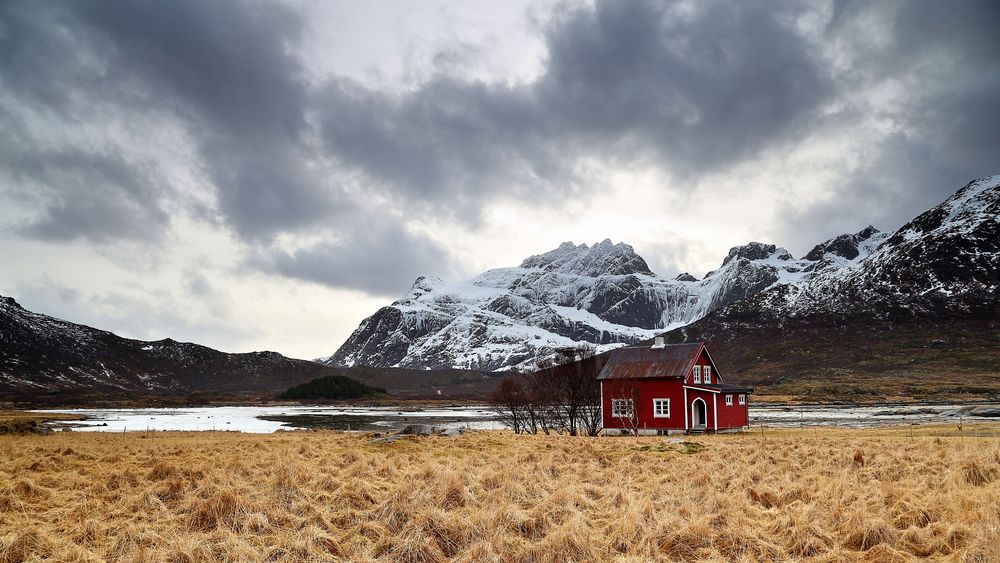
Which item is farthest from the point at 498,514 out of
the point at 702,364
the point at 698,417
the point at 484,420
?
the point at 484,420

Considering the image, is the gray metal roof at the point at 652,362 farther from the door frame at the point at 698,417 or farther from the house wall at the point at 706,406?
the door frame at the point at 698,417

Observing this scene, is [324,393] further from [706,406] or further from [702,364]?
[706,406]

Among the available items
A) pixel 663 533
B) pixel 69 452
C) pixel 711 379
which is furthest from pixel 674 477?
pixel 711 379

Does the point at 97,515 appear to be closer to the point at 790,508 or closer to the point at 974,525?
the point at 790,508

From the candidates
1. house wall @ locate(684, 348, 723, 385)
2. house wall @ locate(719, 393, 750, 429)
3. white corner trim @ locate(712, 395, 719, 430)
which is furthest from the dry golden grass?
house wall @ locate(719, 393, 750, 429)

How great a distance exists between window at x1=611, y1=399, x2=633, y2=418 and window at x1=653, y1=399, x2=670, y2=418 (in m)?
1.82

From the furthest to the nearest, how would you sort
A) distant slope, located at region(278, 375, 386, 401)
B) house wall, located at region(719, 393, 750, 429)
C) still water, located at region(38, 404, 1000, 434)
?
distant slope, located at region(278, 375, 386, 401)
still water, located at region(38, 404, 1000, 434)
house wall, located at region(719, 393, 750, 429)

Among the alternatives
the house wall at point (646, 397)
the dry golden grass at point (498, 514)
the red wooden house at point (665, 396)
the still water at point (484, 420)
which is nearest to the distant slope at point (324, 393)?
the still water at point (484, 420)

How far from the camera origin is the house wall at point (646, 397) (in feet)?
154

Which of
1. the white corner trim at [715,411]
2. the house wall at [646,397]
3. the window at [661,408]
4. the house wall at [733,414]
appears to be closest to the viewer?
the house wall at [646,397]

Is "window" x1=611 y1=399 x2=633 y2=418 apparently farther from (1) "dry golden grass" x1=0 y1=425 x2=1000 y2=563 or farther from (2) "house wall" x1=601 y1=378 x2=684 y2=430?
(1) "dry golden grass" x1=0 y1=425 x2=1000 y2=563

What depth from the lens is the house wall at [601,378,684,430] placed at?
46.8m

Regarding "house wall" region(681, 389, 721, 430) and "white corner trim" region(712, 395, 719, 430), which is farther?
"white corner trim" region(712, 395, 719, 430)

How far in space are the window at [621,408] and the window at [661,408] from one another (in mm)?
1818
